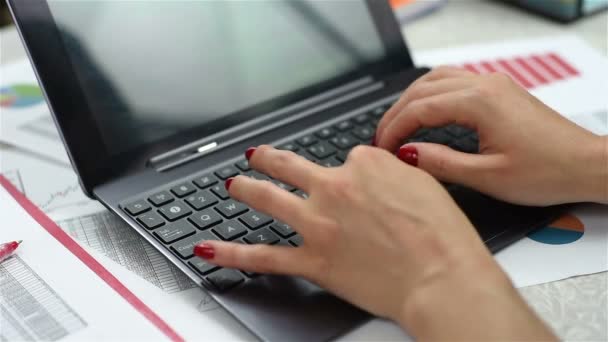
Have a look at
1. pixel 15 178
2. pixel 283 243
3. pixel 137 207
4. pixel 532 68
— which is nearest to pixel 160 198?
pixel 137 207

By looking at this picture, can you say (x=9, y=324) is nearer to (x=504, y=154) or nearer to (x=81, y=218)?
(x=81, y=218)

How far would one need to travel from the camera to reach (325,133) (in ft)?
2.38

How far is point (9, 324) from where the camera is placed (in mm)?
547

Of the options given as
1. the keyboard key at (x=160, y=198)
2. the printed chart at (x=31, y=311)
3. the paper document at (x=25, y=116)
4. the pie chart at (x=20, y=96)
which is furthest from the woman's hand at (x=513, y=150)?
the pie chart at (x=20, y=96)

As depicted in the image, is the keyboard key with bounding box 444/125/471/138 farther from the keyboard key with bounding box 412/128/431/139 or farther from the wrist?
the wrist

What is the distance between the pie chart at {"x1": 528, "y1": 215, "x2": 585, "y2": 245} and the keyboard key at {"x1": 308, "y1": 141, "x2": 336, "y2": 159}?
0.65 ft

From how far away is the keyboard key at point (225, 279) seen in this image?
1.78ft

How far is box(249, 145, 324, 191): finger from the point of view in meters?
0.55

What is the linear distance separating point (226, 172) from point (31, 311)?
20 centimetres

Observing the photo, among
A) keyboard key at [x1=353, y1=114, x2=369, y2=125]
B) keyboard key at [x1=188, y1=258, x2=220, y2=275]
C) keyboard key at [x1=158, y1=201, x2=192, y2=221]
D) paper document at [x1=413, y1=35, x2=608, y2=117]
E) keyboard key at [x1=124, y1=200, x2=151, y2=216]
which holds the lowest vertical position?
paper document at [x1=413, y1=35, x2=608, y2=117]

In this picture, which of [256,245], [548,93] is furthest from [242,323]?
[548,93]

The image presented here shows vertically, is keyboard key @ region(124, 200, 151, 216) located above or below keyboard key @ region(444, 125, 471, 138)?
above

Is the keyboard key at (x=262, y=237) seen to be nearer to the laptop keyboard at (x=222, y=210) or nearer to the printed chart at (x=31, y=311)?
the laptop keyboard at (x=222, y=210)

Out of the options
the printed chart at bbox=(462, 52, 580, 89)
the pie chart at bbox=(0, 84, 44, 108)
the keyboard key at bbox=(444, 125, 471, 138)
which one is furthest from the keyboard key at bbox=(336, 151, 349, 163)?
the pie chart at bbox=(0, 84, 44, 108)
